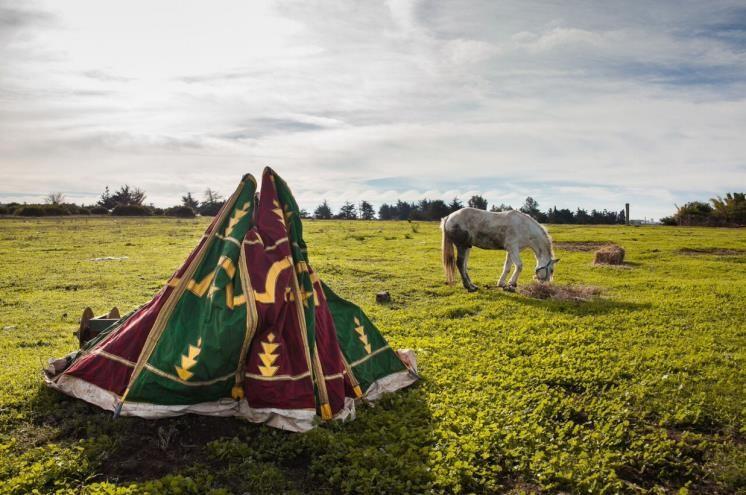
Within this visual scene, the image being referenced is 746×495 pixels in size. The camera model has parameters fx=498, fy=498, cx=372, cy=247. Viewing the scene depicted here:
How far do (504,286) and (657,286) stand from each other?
5.05 m

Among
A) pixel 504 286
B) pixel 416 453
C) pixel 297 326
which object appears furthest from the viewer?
pixel 504 286

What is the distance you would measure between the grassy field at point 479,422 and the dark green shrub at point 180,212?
55.0 metres

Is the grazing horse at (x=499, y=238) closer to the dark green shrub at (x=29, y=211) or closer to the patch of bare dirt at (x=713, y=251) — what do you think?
the patch of bare dirt at (x=713, y=251)

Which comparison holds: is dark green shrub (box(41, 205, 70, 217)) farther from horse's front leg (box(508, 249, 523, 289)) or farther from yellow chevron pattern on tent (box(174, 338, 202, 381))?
yellow chevron pattern on tent (box(174, 338, 202, 381))

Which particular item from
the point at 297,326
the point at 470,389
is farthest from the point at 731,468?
the point at 297,326

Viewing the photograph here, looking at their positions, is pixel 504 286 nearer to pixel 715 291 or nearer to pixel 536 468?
pixel 715 291

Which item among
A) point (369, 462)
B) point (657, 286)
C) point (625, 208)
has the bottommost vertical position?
point (369, 462)

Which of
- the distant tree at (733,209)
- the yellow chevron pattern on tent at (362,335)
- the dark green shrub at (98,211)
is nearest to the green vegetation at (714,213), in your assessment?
the distant tree at (733,209)

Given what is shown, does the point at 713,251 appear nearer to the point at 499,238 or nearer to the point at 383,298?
the point at 499,238

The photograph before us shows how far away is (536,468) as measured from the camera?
5.61 metres

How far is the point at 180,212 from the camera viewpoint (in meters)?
67.4

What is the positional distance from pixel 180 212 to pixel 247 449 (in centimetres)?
6668

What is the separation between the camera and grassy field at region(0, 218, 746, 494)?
5.39 meters

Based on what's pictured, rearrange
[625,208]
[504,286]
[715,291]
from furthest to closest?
1. [625,208]
2. [504,286]
3. [715,291]
